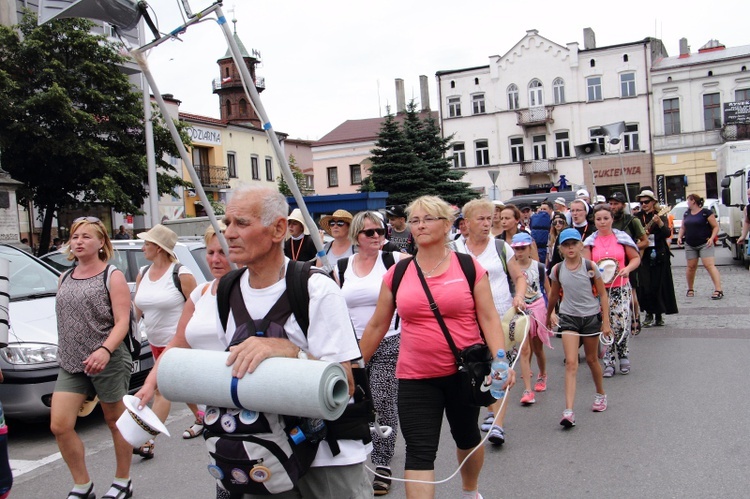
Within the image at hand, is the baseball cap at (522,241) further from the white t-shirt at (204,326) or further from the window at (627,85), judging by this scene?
the window at (627,85)

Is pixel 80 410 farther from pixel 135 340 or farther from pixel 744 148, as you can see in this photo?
pixel 744 148

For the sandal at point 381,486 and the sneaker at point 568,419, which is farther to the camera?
the sneaker at point 568,419

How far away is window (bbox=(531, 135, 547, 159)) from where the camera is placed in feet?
165

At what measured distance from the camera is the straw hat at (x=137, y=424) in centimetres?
280

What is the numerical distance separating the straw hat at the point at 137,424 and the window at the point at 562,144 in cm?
4897

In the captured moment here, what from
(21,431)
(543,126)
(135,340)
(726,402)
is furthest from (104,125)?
(543,126)

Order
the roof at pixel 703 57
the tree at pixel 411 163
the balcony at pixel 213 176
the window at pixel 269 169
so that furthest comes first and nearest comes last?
1. the window at pixel 269 169
2. the roof at pixel 703 57
3. the balcony at pixel 213 176
4. the tree at pixel 411 163

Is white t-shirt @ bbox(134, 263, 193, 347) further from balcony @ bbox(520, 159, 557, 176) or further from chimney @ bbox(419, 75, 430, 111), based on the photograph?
chimney @ bbox(419, 75, 430, 111)

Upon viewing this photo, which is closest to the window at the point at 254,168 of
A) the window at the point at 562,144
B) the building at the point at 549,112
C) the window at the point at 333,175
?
the window at the point at 333,175

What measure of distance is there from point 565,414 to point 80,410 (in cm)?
374

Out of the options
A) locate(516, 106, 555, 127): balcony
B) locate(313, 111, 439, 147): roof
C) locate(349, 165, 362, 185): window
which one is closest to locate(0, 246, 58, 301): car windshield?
locate(516, 106, 555, 127): balcony

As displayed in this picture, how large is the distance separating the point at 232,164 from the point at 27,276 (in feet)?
132

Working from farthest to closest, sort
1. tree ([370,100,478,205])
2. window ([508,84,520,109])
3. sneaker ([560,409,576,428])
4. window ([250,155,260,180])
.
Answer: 1. window ([508,84,520,109])
2. window ([250,155,260,180])
3. tree ([370,100,478,205])
4. sneaker ([560,409,576,428])

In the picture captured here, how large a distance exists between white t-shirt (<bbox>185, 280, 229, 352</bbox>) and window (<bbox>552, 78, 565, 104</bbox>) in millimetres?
48524
